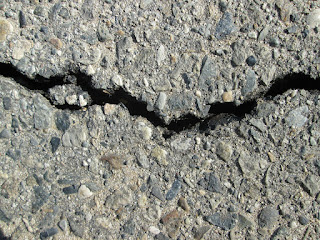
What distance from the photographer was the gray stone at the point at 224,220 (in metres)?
1.69

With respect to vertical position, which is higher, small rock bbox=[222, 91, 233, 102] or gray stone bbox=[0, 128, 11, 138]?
small rock bbox=[222, 91, 233, 102]

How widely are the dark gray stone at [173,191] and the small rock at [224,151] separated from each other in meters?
0.25

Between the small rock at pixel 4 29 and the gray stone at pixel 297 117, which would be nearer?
the gray stone at pixel 297 117

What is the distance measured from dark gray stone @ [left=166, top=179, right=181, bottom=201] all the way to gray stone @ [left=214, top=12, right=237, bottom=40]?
0.80m

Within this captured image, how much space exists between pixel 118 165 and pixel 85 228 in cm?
34

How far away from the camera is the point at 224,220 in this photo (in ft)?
5.58

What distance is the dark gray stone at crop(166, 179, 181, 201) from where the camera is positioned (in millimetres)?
1745

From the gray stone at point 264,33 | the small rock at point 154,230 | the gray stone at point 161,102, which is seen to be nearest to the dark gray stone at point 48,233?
the small rock at point 154,230

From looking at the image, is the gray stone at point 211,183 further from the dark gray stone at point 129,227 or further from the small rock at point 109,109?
the small rock at point 109,109

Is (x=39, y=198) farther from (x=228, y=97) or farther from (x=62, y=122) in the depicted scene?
(x=228, y=97)

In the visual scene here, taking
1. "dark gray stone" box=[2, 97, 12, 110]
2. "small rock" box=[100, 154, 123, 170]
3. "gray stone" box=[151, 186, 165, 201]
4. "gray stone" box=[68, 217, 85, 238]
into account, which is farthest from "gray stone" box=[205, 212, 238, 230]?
"dark gray stone" box=[2, 97, 12, 110]

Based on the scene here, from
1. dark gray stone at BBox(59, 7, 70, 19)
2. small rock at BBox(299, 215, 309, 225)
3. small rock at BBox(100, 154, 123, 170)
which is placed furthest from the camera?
dark gray stone at BBox(59, 7, 70, 19)

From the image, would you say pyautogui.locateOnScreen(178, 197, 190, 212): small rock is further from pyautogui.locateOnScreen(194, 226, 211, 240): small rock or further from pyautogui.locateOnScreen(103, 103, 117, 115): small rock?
pyautogui.locateOnScreen(103, 103, 117, 115): small rock

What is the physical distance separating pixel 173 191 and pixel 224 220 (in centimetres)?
28
